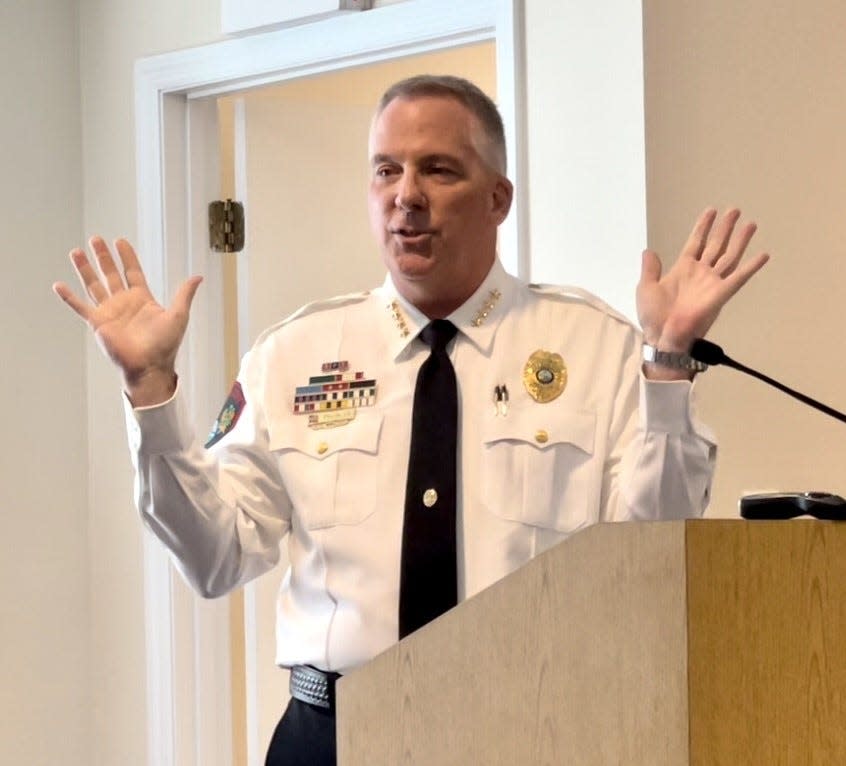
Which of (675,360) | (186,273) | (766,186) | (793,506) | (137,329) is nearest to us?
(793,506)

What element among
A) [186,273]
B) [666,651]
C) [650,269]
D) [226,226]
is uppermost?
[226,226]

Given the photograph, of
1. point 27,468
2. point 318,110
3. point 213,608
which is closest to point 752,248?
point 318,110

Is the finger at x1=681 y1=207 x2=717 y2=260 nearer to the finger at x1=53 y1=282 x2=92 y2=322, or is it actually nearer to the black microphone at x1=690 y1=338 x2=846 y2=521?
the black microphone at x1=690 y1=338 x2=846 y2=521

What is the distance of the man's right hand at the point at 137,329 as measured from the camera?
6.54 feet

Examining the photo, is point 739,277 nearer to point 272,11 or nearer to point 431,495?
point 431,495

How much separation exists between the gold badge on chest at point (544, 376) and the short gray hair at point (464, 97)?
296mm

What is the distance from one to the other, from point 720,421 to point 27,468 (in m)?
1.71

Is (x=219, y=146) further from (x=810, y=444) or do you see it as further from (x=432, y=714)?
(x=432, y=714)

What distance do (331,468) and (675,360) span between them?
583 mm

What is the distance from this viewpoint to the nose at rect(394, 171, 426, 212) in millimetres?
2203

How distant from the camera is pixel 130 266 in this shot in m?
2.12

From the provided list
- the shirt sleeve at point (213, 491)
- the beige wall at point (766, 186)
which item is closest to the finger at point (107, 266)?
the shirt sleeve at point (213, 491)

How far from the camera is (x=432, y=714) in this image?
4.51 ft

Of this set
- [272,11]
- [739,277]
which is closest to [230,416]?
[739,277]
